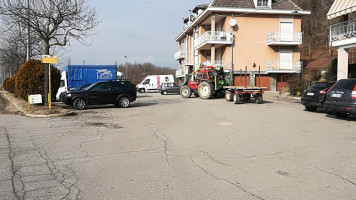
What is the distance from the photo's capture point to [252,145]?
7629 mm

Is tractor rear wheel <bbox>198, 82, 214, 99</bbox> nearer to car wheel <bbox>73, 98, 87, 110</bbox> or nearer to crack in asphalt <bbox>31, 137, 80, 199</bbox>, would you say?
car wheel <bbox>73, 98, 87, 110</bbox>

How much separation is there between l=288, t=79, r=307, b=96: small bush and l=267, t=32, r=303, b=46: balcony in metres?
11.2

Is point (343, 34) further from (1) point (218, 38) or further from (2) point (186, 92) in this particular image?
(1) point (218, 38)

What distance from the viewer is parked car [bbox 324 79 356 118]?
11.1m

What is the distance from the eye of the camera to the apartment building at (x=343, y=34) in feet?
58.6

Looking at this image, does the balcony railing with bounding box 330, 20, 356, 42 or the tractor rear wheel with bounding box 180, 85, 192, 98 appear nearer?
the balcony railing with bounding box 330, 20, 356, 42

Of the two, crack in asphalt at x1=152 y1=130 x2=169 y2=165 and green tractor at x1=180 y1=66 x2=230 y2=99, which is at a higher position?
green tractor at x1=180 y1=66 x2=230 y2=99

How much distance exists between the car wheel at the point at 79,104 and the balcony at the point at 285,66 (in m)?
23.8

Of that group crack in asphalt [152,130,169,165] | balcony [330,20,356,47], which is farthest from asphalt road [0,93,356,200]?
balcony [330,20,356,47]

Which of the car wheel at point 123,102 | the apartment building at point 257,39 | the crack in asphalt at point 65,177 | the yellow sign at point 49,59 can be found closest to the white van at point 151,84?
the apartment building at point 257,39

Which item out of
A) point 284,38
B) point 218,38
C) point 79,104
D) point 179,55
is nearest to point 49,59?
point 79,104

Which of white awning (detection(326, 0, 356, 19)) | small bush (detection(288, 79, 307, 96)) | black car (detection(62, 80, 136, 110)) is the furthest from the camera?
small bush (detection(288, 79, 307, 96))

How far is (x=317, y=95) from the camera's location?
562 inches

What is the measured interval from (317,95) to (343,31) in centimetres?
773
